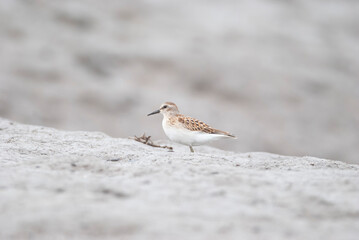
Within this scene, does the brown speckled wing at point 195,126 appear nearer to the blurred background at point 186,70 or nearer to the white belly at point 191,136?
the white belly at point 191,136

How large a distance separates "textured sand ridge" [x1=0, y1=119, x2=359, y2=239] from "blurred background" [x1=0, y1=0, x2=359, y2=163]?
33.5 feet

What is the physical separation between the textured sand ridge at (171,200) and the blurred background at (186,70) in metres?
10.2

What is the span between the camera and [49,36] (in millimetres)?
16828

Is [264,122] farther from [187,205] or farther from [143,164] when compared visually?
[187,205]

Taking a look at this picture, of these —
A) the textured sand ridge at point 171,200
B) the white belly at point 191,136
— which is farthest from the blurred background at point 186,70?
the textured sand ridge at point 171,200

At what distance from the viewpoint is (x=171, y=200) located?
3.37m

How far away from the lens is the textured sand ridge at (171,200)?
2.88 metres

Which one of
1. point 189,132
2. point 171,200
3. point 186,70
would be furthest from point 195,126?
point 186,70

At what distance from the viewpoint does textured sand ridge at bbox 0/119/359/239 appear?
2.88 meters

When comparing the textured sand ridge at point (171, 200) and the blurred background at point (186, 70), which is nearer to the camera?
the textured sand ridge at point (171, 200)

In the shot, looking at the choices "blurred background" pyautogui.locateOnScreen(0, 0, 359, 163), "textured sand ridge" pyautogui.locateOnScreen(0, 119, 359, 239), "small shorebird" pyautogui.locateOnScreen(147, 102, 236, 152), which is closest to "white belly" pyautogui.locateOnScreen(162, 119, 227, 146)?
"small shorebird" pyautogui.locateOnScreen(147, 102, 236, 152)

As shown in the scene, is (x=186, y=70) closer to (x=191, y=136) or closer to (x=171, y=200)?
(x=191, y=136)

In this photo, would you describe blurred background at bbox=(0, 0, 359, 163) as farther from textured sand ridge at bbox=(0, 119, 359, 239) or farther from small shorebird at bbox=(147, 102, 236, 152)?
textured sand ridge at bbox=(0, 119, 359, 239)

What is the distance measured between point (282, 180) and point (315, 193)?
1.34ft
